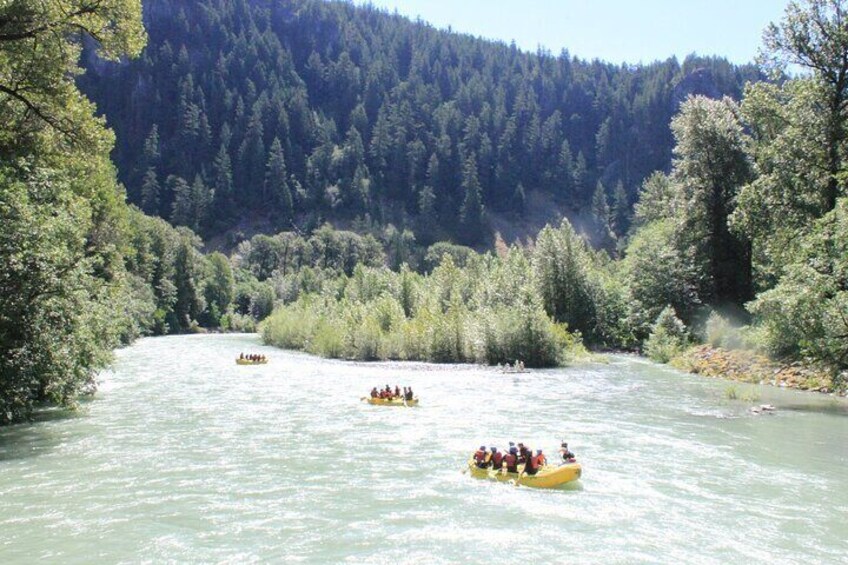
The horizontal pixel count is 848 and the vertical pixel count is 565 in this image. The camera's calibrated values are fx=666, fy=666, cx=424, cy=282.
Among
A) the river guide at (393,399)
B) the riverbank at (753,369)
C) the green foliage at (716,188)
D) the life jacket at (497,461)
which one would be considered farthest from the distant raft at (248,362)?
the life jacket at (497,461)

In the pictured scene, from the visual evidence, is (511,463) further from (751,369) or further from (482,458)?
(751,369)

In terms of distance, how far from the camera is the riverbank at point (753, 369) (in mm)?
36250

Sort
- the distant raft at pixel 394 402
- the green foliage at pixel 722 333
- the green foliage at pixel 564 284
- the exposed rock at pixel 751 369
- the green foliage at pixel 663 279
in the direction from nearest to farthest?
the distant raft at pixel 394 402 → the exposed rock at pixel 751 369 → the green foliage at pixel 722 333 → the green foliage at pixel 663 279 → the green foliage at pixel 564 284

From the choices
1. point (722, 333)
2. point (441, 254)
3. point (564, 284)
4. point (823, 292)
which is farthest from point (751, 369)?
point (441, 254)

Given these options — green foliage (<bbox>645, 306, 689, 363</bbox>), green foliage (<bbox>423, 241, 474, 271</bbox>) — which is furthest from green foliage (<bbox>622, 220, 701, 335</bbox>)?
green foliage (<bbox>423, 241, 474, 271</bbox>)

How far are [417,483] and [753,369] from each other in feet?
102

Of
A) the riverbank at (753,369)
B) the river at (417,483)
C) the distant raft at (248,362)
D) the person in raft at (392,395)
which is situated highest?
the riverbank at (753,369)

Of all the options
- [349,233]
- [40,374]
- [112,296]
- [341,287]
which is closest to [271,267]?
[349,233]

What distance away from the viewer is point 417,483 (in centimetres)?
1925

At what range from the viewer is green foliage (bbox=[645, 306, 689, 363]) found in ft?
176

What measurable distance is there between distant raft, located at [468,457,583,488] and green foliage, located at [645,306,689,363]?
1464 inches

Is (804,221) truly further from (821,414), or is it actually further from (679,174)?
(679,174)

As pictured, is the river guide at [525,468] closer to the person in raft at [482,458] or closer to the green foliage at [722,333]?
the person in raft at [482,458]

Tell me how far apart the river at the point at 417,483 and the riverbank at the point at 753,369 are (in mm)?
1857
